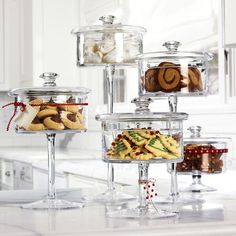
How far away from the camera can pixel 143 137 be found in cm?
138

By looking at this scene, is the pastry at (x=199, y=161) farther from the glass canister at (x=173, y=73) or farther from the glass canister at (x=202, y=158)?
the glass canister at (x=173, y=73)

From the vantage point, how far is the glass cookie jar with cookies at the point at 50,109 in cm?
148

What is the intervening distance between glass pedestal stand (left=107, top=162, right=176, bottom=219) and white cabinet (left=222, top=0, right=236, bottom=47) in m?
0.39

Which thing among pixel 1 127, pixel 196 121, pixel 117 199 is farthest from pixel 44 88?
pixel 1 127

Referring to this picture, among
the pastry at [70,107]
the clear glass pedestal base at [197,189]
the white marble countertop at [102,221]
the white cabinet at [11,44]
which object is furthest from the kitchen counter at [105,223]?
the white cabinet at [11,44]

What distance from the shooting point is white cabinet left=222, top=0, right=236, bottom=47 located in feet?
5.09

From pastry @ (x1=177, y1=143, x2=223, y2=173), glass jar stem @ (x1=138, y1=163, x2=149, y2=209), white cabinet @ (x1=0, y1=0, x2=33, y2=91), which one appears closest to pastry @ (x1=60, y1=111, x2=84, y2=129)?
glass jar stem @ (x1=138, y1=163, x2=149, y2=209)

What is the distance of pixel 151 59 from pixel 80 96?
19 centimetres

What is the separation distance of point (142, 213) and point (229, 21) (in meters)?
0.51

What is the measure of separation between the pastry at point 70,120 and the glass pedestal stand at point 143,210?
20 cm

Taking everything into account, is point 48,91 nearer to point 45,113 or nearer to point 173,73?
point 45,113

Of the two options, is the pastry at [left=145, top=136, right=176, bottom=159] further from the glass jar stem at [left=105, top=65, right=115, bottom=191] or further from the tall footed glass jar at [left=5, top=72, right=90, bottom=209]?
the glass jar stem at [left=105, top=65, right=115, bottom=191]

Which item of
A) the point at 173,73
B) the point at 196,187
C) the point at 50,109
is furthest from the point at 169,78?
the point at 196,187

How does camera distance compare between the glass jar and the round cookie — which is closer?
the glass jar
